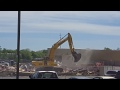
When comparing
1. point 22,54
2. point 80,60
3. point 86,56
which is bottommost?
point 80,60

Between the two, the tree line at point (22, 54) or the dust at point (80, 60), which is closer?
the dust at point (80, 60)

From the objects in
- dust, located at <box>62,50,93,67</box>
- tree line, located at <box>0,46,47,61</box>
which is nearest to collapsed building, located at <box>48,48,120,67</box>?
dust, located at <box>62,50,93,67</box>

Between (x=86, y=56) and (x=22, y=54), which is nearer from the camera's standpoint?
(x=86, y=56)

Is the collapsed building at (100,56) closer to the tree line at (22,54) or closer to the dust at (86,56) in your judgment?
the dust at (86,56)

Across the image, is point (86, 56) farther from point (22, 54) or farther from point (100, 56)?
point (22, 54)

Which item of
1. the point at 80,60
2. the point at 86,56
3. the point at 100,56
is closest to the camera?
the point at 80,60

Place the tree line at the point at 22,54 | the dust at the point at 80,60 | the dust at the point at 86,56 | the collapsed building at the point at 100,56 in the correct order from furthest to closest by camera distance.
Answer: the tree line at the point at 22,54 → the collapsed building at the point at 100,56 → the dust at the point at 86,56 → the dust at the point at 80,60

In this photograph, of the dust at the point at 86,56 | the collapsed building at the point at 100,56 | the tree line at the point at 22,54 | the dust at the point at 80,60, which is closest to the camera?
the dust at the point at 80,60

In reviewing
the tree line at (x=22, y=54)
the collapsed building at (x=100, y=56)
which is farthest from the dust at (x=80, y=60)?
the tree line at (x=22, y=54)

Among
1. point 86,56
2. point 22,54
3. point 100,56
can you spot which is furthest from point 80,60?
point 22,54

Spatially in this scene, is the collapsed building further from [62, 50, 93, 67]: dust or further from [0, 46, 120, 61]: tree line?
[0, 46, 120, 61]: tree line

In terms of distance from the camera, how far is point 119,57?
177ft
